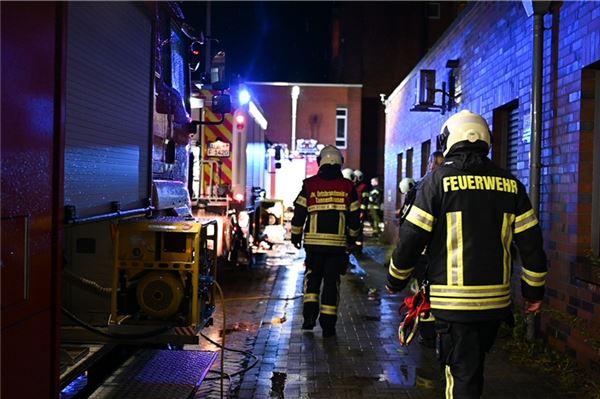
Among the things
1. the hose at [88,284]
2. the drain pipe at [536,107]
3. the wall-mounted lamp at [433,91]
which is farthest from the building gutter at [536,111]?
the hose at [88,284]

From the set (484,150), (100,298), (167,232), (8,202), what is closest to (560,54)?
(484,150)

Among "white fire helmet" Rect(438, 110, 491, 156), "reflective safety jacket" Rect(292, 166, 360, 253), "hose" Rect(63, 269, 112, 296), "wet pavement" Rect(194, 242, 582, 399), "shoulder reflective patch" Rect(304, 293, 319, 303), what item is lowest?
"wet pavement" Rect(194, 242, 582, 399)

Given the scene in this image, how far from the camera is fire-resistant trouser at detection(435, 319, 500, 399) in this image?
3.26 meters

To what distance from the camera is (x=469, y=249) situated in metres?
3.32

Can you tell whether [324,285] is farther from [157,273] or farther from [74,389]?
[74,389]

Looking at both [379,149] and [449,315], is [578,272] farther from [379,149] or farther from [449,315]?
[379,149]

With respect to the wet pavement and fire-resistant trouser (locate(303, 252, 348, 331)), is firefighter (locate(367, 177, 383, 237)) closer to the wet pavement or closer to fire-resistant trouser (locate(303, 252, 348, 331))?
the wet pavement

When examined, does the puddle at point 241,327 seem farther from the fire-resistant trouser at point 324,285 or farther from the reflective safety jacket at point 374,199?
the reflective safety jacket at point 374,199

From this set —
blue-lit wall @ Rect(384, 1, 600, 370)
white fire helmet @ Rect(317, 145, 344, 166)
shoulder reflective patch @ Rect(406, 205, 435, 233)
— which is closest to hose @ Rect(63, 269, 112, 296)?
shoulder reflective patch @ Rect(406, 205, 435, 233)

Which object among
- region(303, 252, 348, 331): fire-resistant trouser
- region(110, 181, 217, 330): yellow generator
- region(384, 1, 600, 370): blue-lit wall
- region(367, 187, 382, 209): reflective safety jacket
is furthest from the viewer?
region(367, 187, 382, 209): reflective safety jacket

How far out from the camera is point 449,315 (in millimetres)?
3303

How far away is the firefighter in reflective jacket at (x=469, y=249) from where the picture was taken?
3287 millimetres

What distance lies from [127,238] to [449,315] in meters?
2.15

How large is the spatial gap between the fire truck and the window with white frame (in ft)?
75.8
